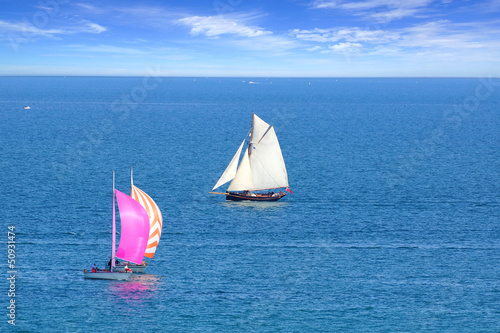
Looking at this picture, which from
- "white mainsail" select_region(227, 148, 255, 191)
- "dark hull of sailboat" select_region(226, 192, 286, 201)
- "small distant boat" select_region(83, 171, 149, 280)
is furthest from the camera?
"white mainsail" select_region(227, 148, 255, 191)

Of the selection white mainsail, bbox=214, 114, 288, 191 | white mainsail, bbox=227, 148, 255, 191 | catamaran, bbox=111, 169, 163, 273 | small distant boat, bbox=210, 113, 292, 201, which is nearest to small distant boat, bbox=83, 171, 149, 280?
catamaran, bbox=111, 169, 163, 273

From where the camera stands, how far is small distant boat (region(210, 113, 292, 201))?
4390 inches

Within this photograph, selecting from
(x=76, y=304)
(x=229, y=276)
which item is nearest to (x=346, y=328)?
(x=229, y=276)

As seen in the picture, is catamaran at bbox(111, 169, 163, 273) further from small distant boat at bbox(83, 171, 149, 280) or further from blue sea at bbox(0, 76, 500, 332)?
blue sea at bbox(0, 76, 500, 332)

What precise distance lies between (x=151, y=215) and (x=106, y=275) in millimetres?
9192

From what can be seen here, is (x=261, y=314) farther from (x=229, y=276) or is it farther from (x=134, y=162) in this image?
(x=134, y=162)

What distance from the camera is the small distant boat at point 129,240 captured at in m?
71.3

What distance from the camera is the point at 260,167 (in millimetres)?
113250

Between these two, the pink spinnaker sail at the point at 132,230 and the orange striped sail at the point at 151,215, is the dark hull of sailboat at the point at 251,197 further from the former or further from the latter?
the pink spinnaker sail at the point at 132,230

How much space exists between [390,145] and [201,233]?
11064 centimetres

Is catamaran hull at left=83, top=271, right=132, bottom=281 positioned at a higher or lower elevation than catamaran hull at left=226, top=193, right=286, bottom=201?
lower

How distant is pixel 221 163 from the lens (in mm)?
149375

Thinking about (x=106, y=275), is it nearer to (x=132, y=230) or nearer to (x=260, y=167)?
(x=132, y=230)

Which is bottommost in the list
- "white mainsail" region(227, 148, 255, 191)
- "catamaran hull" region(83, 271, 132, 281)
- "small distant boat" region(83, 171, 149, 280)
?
"catamaran hull" region(83, 271, 132, 281)
